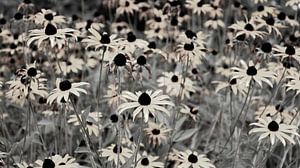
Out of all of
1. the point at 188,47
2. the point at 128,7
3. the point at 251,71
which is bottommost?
the point at 251,71

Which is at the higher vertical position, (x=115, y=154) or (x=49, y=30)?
(x=49, y=30)

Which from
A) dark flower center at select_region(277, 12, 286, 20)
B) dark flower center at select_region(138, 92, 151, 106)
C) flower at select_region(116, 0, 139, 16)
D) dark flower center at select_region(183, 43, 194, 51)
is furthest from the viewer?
flower at select_region(116, 0, 139, 16)

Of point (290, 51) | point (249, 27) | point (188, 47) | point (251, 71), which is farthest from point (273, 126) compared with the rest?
point (249, 27)

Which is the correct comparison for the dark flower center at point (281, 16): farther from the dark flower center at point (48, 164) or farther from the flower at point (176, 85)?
the dark flower center at point (48, 164)

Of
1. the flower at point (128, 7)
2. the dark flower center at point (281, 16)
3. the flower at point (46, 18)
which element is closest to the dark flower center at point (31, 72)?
the flower at point (46, 18)

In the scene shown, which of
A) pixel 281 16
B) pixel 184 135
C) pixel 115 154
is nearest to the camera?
pixel 115 154

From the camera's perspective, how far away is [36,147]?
10.8 ft

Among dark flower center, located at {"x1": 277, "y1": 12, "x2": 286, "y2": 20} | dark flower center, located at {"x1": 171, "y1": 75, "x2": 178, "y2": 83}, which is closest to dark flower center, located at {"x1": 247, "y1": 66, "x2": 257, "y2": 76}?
dark flower center, located at {"x1": 171, "y1": 75, "x2": 178, "y2": 83}

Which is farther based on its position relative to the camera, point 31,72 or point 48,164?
point 31,72

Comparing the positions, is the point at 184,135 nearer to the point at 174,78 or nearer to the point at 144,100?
the point at 174,78

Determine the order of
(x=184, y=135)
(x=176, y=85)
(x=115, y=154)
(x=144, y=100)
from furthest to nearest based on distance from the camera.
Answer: (x=176, y=85), (x=184, y=135), (x=115, y=154), (x=144, y=100)

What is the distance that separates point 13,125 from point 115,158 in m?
1.48

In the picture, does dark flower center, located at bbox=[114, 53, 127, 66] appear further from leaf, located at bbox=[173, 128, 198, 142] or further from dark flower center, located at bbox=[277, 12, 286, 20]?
dark flower center, located at bbox=[277, 12, 286, 20]

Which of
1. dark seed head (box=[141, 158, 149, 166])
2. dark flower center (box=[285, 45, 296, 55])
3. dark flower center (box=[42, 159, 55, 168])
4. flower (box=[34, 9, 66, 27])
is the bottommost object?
dark seed head (box=[141, 158, 149, 166])
